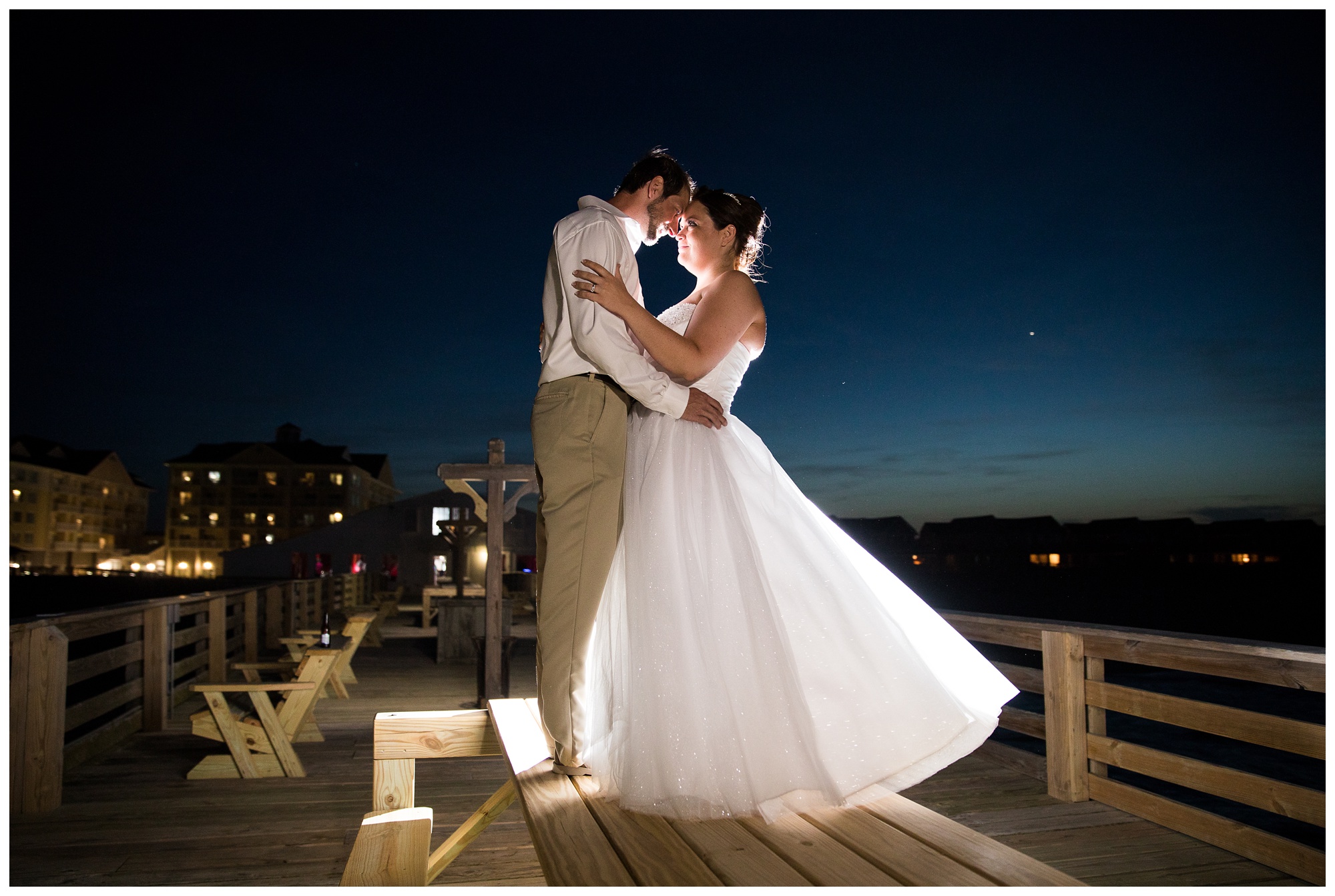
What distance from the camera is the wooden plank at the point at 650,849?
1.12 m

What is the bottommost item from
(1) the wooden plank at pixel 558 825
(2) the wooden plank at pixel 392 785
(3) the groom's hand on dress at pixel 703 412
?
(2) the wooden plank at pixel 392 785

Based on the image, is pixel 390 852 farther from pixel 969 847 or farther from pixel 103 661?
pixel 103 661

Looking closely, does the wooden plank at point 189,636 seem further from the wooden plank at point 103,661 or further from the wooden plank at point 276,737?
the wooden plank at point 276,737

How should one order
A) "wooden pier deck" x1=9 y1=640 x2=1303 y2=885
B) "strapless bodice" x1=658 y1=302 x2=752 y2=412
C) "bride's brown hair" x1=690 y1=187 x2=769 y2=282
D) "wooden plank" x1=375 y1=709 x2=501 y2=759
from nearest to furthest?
"strapless bodice" x1=658 y1=302 x2=752 y2=412
"bride's brown hair" x1=690 y1=187 x2=769 y2=282
"wooden plank" x1=375 y1=709 x2=501 y2=759
"wooden pier deck" x1=9 y1=640 x2=1303 y2=885

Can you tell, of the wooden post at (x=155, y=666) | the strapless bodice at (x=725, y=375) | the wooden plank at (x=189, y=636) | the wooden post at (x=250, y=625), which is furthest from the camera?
the wooden post at (x=250, y=625)

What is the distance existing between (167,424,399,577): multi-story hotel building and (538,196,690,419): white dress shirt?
57155mm

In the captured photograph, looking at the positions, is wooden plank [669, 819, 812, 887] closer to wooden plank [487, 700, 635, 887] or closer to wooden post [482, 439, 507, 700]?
wooden plank [487, 700, 635, 887]

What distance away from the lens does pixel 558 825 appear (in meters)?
1.36

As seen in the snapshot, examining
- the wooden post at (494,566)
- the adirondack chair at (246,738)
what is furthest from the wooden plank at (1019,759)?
the adirondack chair at (246,738)

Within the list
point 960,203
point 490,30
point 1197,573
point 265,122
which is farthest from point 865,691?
point 1197,573

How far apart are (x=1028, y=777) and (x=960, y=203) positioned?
77.7 feet

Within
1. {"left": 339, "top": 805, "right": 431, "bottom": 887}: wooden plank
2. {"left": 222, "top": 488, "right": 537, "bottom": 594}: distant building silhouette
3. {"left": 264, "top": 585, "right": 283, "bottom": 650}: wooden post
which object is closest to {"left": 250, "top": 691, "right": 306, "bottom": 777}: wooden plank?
{"left": 339, "top": 805, "right": 431, "bottom": 887}: wooden plank

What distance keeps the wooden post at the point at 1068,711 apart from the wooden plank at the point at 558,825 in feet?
10.7

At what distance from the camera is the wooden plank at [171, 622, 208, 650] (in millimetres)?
7160
